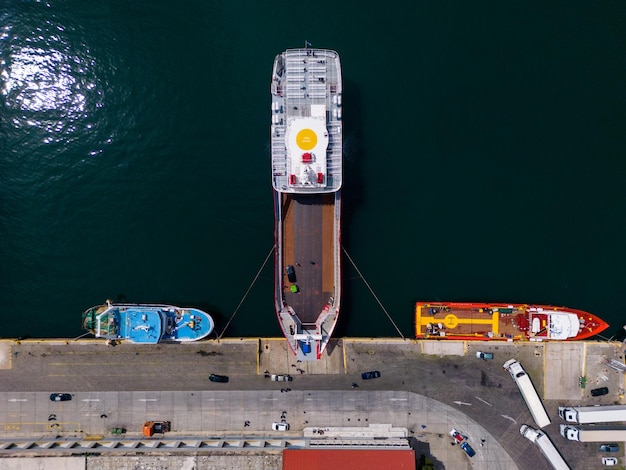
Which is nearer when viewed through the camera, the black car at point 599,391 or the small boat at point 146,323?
the small boat at point 146,323

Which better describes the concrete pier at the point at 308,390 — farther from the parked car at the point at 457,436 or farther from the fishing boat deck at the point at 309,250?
the fishing boat deck at the point at 309,250

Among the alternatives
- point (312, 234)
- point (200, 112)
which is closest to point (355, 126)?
point (312, 234)

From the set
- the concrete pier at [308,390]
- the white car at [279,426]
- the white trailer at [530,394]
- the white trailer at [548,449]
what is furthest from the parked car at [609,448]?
the white car at [279,426]

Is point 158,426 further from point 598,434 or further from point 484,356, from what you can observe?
point 598,434

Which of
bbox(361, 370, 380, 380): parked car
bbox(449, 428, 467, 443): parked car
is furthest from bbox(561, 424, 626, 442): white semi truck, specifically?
bbox(361, 370, 380, 380): parked car

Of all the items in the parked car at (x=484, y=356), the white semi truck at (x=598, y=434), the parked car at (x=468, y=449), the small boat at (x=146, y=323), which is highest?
the small boat at (x=146, y=323)

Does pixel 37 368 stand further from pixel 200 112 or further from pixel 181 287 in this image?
pixel 200 112
